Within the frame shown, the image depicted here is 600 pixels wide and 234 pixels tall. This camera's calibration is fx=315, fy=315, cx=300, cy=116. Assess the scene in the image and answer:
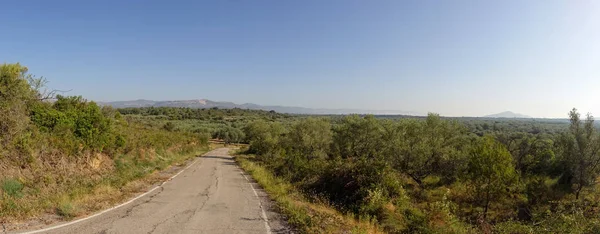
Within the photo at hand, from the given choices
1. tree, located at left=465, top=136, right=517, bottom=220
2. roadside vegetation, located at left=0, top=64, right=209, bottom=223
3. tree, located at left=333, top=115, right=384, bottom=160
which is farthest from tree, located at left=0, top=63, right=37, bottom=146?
tree, located at left=333, top=115, right=384, bottom=160

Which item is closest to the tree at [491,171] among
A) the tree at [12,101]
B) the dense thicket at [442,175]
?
the dense thicket at [442,175]

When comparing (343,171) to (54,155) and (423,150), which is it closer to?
(54,155)

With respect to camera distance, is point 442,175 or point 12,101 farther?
point 442,175

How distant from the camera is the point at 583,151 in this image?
2927 centimetres

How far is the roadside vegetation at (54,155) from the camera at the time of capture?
9.54m

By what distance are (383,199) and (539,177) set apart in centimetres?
2962

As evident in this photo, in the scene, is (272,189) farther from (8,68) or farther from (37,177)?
(8,68)

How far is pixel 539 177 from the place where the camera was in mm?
33000

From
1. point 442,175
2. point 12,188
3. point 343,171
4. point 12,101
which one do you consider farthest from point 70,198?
point 442,175

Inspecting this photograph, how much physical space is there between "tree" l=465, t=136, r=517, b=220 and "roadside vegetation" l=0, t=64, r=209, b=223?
24.2 metres

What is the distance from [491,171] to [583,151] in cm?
1227

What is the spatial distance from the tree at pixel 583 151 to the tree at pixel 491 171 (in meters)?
8.51

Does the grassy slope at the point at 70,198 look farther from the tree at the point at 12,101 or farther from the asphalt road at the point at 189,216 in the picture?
the tree at the point at 12,101

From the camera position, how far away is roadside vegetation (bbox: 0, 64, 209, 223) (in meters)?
9.54
